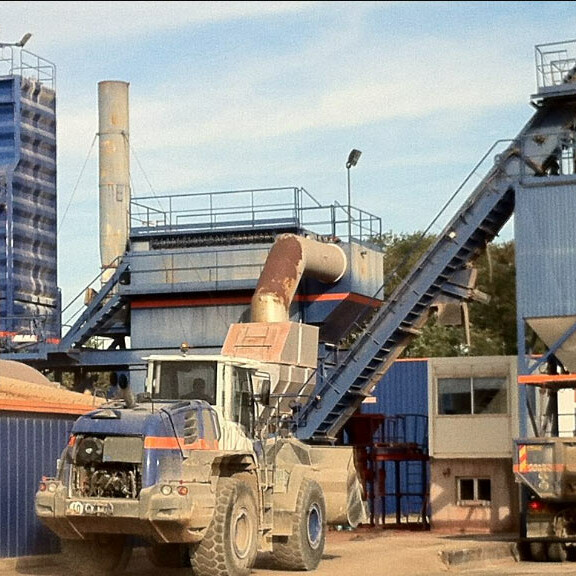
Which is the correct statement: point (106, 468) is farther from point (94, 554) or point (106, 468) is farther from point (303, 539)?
point (303, 539)

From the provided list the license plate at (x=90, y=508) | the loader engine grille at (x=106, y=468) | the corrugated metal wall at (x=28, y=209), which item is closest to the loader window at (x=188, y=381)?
the loader engine grille at (x=106, y=468)

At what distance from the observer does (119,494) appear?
20.3m

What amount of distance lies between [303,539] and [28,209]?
23.4 metres

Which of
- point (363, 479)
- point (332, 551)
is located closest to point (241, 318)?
point (363, 479)

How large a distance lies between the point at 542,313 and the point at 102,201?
869 inches

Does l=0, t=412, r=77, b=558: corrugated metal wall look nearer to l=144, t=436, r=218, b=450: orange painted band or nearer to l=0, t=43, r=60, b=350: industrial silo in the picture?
l=144, t=436, r=218, b=450: orange painted band

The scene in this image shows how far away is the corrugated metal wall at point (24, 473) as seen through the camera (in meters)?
23.4

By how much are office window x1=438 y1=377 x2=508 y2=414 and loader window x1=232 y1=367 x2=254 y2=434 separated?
16.8m

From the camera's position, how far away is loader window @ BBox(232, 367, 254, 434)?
72.2 feet

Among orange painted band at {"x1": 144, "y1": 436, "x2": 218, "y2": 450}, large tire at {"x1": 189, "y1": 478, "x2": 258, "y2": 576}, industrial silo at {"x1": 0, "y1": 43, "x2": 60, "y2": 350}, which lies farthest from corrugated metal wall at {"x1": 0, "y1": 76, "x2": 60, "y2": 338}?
orange painted band at {"x1": 144, "y1": 436, "x2": 218, "y2": 450}

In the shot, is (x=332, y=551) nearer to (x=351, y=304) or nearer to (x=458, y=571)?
(x=458, y=571)

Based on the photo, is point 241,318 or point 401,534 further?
point 241,318

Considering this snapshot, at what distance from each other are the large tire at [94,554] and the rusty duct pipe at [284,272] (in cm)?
1510

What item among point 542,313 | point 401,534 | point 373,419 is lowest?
point 401,534
